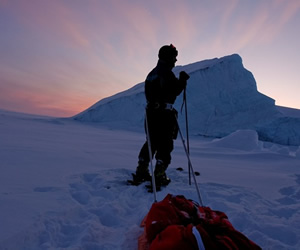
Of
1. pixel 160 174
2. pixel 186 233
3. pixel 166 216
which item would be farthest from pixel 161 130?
pixel 186 233

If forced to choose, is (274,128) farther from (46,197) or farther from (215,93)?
(46,197)

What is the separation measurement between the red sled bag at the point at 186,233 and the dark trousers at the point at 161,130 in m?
1.59

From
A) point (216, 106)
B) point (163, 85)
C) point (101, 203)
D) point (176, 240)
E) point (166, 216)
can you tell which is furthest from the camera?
point (216, 106)

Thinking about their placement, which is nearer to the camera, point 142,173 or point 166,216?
point 166,216

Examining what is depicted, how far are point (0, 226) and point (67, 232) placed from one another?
0.49 m

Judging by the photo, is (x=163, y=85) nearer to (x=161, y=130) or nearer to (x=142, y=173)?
(x=161, y=130)

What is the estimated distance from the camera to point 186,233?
Answer: 1.34 meters

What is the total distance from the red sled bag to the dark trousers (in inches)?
62.5

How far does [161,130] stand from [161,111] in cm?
28

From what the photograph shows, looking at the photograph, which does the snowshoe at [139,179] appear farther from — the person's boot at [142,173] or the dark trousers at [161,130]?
the dark trousers at [161,130]

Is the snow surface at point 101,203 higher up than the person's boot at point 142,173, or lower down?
lower down

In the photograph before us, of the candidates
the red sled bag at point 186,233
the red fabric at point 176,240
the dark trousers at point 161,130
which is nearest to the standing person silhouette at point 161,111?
the dark trousers at point 161,130

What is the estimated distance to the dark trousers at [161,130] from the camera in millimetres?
3309

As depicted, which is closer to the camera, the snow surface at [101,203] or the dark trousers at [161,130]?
the snow surface at [101,203]
